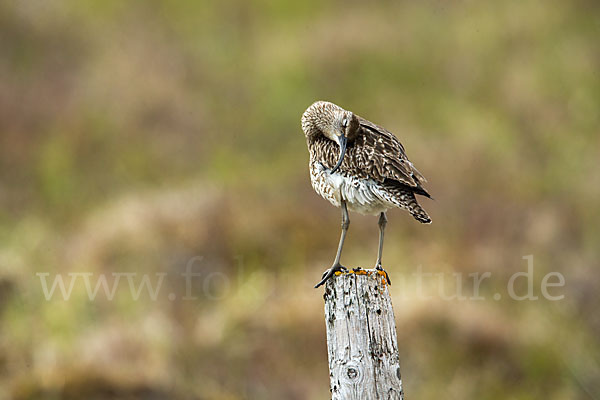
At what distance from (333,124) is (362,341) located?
176 centimetres

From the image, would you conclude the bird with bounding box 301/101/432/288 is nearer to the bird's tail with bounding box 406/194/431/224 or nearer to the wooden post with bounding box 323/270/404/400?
the bird's tail with bounding box 406/194/431/224

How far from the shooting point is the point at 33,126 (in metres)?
18.5

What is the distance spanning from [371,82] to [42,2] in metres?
9.42

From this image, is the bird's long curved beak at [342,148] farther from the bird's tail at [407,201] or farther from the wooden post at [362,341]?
the wooden post at [362,341]

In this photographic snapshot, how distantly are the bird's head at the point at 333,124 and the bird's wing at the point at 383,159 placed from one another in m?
0.11

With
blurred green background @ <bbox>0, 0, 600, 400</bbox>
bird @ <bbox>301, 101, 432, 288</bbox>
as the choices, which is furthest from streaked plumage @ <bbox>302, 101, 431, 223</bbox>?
blurred green background @ <bbox>0, 0, 600, 400</bbox>

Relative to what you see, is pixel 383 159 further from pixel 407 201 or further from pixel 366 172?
pixel 407 201

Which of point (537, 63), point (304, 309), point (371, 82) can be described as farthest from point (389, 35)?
point (304, 309)

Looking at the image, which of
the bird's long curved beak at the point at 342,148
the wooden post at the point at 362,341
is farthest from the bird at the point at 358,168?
the wooden post at the point at 362,341

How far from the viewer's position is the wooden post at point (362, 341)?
4.77 metres

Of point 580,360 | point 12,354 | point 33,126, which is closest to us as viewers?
point 12,354

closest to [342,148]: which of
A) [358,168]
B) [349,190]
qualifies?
[358,168]

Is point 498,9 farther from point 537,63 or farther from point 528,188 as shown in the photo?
point 528,188

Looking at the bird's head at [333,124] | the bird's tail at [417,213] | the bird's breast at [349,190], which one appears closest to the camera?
the bird's tail at [417,213]
